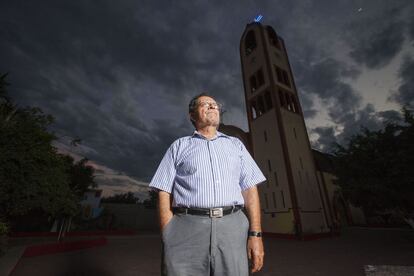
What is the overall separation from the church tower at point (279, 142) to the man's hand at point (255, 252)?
49.0ft

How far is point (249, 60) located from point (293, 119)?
838cm

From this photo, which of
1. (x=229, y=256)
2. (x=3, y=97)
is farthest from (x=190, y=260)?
(x=3, y=97)

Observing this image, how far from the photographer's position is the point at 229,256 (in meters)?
1.83

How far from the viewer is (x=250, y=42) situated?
993 inches

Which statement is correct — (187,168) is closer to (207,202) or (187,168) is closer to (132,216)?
(207,202)

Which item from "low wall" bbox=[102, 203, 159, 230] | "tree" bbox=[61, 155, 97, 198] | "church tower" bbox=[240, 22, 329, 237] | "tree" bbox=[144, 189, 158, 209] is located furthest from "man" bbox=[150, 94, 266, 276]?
"tree" bbox=[144, 189, 158, 209]

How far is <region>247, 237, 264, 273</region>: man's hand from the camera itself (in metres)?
1.99

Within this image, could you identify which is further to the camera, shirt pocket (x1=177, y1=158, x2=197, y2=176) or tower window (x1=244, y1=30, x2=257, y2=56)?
tower window (x1=244, y1=30, x2=257, y2=56)

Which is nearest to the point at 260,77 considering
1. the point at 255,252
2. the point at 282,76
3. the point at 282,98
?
the point at 282,76

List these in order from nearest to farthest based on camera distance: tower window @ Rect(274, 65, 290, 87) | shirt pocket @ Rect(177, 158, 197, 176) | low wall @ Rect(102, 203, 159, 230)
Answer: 1. shirt pocket @ Rect(177, 158, 197, 176)
2. tower window @ Rect(274, 65, 290, 87)
3. low wall @ Rect(102, 203, 159, 230)

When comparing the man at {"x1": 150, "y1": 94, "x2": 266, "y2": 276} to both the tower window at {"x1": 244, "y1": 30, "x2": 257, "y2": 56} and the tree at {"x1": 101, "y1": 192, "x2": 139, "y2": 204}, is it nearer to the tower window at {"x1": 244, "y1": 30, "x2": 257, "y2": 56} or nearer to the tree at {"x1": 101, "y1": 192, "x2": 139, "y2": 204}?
the tower window at {"x1": 244, "y1": 30, "x2": 257, "y2": 56}

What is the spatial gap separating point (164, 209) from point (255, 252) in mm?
900

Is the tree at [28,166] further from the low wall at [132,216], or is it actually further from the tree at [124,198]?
the tree at [124,198]

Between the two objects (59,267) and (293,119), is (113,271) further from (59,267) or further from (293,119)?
(293,119)
